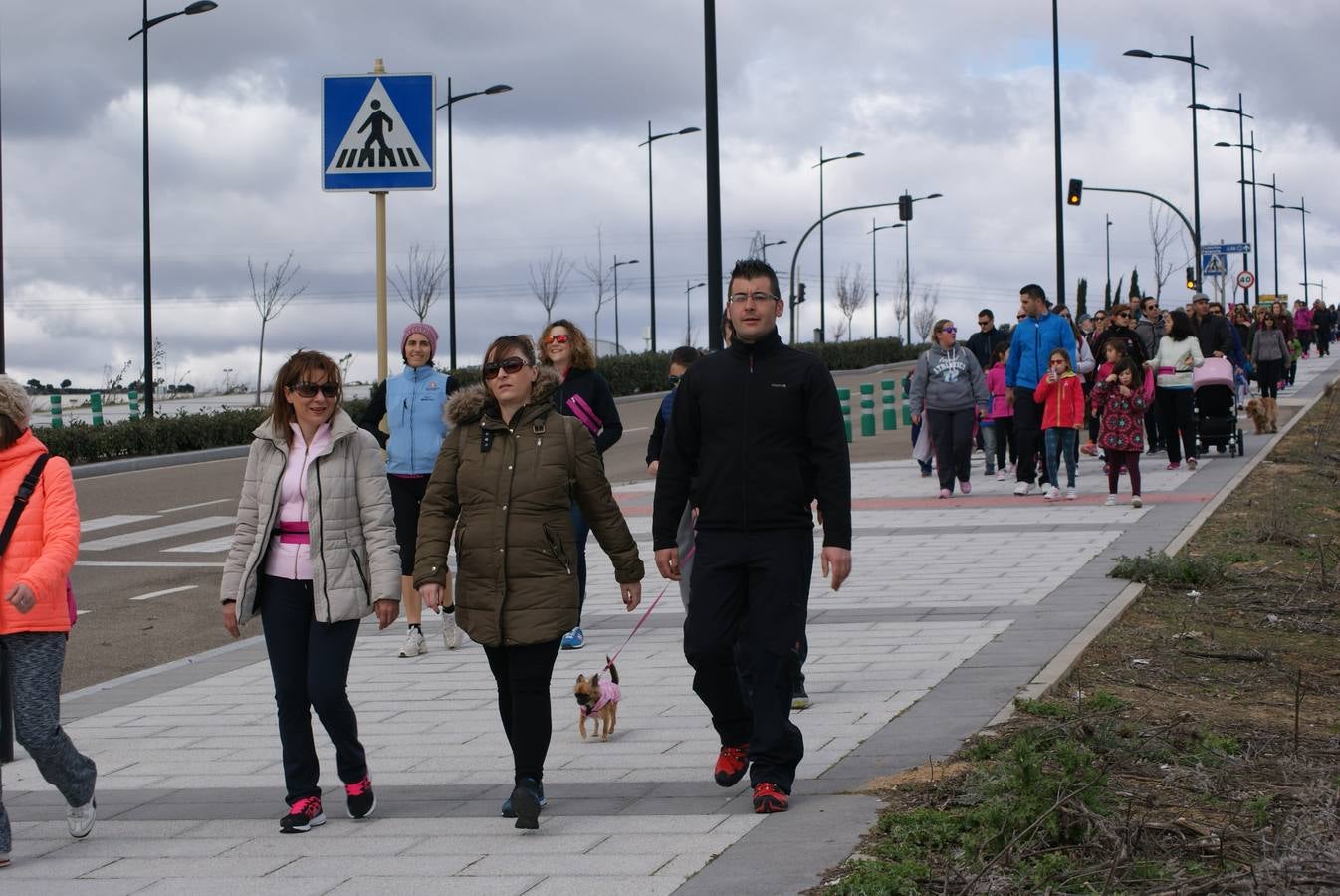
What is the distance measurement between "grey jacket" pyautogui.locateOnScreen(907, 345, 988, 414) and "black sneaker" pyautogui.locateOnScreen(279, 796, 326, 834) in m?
13.1

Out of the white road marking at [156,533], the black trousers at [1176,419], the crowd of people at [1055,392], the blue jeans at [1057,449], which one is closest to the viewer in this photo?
the crowd of people at [1055,392]

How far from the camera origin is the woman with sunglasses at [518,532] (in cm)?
631

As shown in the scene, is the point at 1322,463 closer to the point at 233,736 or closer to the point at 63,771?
the point at 233,736

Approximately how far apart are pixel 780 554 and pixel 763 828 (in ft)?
3.10

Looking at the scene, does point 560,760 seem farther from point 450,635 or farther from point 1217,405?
point 1217,405

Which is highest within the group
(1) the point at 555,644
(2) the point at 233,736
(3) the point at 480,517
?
(3) the point at 480,517

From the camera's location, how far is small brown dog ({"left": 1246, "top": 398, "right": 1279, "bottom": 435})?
1030 inches

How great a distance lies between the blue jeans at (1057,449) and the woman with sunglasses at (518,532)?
40.1 feet

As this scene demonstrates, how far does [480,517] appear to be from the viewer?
20.9 feet

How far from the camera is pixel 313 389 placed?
21.5 ft

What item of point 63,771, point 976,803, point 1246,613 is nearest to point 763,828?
point 976,803

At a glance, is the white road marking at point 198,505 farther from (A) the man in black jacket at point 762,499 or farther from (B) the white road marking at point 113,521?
(A) the man in black jacket at point 762,499

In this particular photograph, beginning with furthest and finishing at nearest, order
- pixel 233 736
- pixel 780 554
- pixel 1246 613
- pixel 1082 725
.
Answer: pixel 1246 613 < pixel 233 736 < pixel 1082 725 < pixel 780 554

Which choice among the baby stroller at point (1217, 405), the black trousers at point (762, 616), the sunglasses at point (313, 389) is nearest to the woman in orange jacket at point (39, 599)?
the sunglasses at point (313, 389)
